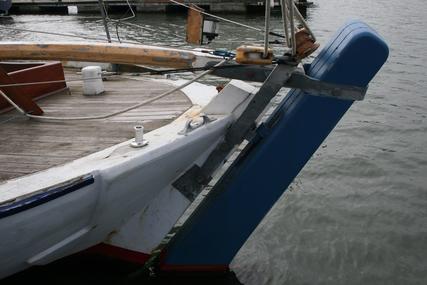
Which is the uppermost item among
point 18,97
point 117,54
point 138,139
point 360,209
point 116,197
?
point 117,54

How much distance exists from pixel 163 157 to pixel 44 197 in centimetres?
94

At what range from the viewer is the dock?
1218 inches

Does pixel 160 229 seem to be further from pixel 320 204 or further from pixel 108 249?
pixel 320 204

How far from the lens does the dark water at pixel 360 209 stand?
16.5ft

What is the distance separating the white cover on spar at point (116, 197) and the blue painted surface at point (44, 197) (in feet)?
0.09

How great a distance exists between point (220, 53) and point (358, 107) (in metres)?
7.92

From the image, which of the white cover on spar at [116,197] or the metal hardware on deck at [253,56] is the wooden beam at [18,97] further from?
the metal hardware on deck at [253,56]

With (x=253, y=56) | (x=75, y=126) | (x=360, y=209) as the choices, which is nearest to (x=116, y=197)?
(x=75, y=126)

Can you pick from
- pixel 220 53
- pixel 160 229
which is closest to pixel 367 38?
pixel 220 53

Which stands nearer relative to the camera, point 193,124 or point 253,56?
point 253,56

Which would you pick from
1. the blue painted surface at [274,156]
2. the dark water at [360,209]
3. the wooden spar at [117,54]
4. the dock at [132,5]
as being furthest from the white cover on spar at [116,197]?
the dock at [132,5]

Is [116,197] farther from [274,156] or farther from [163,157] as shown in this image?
[274,156]

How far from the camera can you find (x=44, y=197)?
295 cm

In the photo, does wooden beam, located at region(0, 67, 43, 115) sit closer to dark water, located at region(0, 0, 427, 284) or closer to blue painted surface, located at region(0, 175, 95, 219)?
blue painted surface, located at region(0, 175, 95, 219)
